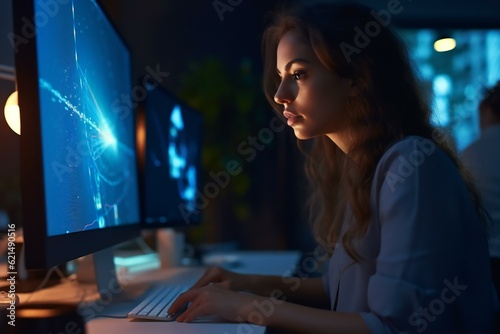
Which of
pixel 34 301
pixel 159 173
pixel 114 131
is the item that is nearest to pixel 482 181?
pixel 159 173

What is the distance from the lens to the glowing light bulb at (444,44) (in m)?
3.58

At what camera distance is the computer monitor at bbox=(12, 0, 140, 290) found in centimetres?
78

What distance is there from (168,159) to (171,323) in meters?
0.93

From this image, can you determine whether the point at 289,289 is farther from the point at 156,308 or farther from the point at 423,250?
the point at 423,250

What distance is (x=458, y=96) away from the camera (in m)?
3.56

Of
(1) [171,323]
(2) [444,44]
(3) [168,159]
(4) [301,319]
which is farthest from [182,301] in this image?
(2) [444,44]

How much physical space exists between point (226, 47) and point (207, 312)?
2.75 metres

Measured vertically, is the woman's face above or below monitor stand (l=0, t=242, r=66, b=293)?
above

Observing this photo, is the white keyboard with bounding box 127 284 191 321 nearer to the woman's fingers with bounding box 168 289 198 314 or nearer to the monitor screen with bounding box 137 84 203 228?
the woman's fingers with bounding box 168 289 198 314

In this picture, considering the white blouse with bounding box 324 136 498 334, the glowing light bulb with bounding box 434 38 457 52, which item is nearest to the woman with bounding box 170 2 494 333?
the white blouse with bounding box 324 136 498 334

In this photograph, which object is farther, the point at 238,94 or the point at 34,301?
the point at 238,94

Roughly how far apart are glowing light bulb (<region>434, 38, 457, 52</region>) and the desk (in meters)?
2.03

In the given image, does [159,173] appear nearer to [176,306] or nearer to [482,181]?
[176,306]

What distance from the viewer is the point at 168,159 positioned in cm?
185
